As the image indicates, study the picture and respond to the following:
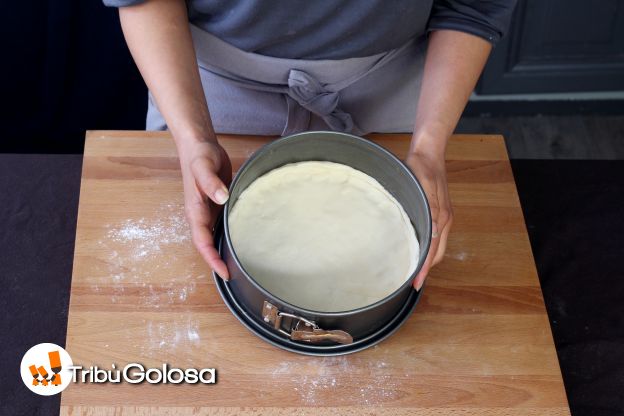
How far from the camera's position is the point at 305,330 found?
0.78m

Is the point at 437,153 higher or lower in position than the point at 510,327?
higher

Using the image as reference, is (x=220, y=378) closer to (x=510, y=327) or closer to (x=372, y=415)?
(x=372, y=415)

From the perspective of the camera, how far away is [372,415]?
84 cm

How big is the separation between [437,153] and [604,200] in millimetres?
525

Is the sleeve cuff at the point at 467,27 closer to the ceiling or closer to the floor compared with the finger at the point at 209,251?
closer to the ceiling

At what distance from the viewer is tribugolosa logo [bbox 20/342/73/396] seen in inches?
33.9

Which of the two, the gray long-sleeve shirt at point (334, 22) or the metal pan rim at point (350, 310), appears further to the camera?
the gray long-sleeve shirt at point (334, 22)

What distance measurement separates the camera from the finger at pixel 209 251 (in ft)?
2.75

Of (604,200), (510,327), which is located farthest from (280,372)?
(604,200)

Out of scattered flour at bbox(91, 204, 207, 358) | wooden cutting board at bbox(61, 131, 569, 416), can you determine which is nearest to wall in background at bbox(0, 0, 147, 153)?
wooden cutting board at bbox(61, 131, 569, 416)

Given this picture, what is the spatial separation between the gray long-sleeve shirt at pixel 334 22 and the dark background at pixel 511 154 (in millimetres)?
439

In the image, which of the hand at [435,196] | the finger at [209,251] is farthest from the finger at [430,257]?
the finger at [209,251]

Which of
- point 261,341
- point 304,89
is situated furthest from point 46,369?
point 304,89

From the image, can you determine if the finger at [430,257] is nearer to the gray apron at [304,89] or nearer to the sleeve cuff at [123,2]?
the gray apron at [304,89]
